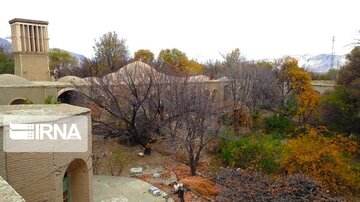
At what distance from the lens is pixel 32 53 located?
88.9 ft

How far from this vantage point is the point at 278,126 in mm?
21719

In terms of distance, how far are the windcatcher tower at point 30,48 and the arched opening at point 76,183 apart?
798 inches

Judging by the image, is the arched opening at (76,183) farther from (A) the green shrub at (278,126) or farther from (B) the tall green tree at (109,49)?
(B) the tall green tree at (109,49)

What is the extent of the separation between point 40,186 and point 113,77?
11.1 m

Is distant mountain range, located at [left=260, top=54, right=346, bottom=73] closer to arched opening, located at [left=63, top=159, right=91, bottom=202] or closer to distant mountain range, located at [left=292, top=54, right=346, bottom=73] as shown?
distant mountain range, located at [left=292, top=54, right=346, bottom=73]

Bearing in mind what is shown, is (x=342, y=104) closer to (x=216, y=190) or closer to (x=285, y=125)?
(x=285, y=125)

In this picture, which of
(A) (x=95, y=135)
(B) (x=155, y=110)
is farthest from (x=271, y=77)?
(A) (x=95, y=135)

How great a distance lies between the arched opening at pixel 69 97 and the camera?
2172 cm

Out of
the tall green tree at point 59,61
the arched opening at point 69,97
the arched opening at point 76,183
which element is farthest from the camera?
the tall green tree at point 59,61

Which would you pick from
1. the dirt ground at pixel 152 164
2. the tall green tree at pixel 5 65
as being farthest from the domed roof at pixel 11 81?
the tall green tree at pixel 5 65

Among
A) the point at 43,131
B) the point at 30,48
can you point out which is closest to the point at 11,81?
the point at 30,48

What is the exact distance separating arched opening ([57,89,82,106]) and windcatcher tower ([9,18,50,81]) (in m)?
4.15

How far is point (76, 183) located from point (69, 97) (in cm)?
1687

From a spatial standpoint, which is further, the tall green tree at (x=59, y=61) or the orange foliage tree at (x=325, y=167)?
the tall green tree at (x=59, y=61)
